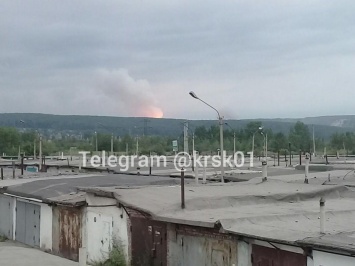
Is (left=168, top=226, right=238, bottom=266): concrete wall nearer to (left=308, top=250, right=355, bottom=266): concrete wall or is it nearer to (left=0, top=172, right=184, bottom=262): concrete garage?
(left=0, top=172, right=184, bottom=262): concrete garage

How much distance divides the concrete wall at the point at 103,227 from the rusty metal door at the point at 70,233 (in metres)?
0.46

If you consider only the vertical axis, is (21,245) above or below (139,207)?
below

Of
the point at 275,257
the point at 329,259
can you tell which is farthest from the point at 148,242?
the point at 329,259

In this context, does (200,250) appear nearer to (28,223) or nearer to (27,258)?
(27,258)

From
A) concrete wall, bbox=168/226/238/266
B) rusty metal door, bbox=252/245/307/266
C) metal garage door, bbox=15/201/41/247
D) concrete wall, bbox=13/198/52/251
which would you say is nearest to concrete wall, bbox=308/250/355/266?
rusty metal door, bbox=252/245/307/266

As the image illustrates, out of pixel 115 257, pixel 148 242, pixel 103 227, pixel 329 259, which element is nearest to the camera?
pixel 329 259

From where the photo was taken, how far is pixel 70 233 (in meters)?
17.4

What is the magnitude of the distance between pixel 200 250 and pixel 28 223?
950cm

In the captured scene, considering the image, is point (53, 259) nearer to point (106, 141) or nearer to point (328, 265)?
point (328, 265)

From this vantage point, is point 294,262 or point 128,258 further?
point 128,258

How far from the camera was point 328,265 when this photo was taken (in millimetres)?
9500

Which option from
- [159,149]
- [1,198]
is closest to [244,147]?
[159,149]

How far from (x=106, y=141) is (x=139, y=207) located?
289 ft

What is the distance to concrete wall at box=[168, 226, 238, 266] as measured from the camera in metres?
12.0
